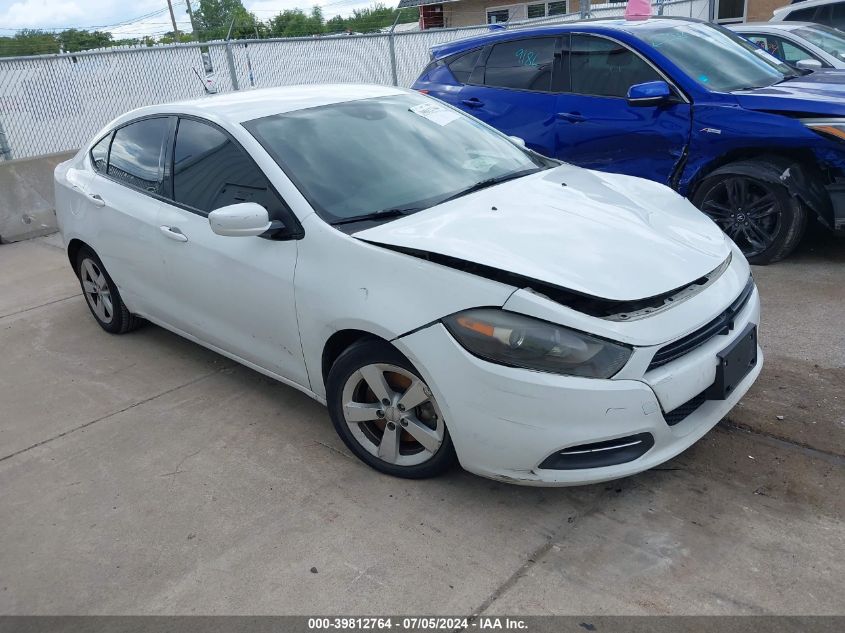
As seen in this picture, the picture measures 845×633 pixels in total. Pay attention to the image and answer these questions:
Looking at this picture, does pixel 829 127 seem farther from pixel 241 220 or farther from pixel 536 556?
pixel 241 220

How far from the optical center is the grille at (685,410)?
279cm

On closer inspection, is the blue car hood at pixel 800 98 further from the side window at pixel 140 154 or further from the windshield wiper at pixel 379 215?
the side window at pixel 140 154

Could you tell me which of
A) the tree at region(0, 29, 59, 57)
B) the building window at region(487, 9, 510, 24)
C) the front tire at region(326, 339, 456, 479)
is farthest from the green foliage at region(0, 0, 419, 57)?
the front tire at region(326, 339, 456, 479)

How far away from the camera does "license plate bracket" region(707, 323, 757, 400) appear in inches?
112

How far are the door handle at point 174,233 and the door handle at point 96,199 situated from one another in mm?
824

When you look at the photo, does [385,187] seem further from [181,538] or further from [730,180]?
[730,180]

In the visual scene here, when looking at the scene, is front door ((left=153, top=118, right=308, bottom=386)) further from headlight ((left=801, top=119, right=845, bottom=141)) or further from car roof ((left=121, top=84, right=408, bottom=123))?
headlight ((left=801, top=119, right=845, bottom=141))

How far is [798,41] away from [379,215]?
7.42m

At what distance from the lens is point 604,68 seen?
19.7 feet

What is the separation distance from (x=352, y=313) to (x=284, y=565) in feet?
3.25

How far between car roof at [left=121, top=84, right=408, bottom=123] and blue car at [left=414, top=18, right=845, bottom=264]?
2.13 meters

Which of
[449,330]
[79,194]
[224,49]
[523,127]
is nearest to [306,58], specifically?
[224,49]

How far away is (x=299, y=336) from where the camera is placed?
3.37m

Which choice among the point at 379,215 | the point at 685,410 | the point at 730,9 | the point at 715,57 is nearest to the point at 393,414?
the point at 379,215
